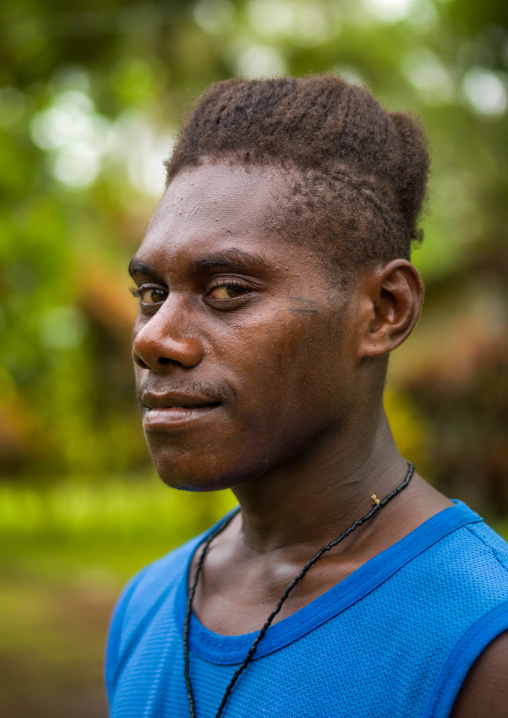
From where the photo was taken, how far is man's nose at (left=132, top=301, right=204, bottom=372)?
195cm

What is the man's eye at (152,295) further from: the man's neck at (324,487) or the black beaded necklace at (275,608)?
the black beaded necklace at (275,608)

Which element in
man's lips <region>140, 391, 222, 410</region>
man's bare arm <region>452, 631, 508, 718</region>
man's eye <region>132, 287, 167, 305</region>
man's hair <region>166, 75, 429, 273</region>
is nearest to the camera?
man's bare arm <region>452, 631, 508, 718</region>

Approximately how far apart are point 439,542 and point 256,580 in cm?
59

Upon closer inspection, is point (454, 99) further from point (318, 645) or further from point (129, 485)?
point (318, 645)

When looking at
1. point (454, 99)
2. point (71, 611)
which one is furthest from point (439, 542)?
point (454, 99)

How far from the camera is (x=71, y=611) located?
10094 millimetres

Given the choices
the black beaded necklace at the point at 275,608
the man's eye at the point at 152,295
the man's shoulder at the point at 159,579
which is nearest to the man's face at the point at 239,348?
the man's eye at the point at 152,295

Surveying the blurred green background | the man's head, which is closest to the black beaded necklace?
the man's head

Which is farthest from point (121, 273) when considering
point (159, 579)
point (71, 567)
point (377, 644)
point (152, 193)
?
point (377, 644)

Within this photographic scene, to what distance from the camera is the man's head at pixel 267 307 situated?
196cm

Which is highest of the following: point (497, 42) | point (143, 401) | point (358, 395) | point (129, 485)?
point (497, 42)

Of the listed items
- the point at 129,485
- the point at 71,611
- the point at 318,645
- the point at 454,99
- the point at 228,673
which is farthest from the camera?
the point at 129,485

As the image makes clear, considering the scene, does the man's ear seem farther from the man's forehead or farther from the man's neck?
the man's forehead

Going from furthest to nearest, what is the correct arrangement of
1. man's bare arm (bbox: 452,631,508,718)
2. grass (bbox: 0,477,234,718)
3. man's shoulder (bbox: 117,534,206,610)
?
grass (bbox: 0,477,234,718)
man's shoulder (bbox: 117,534,206,610)
man's bare arm (bbox: 452,631,508,718)
